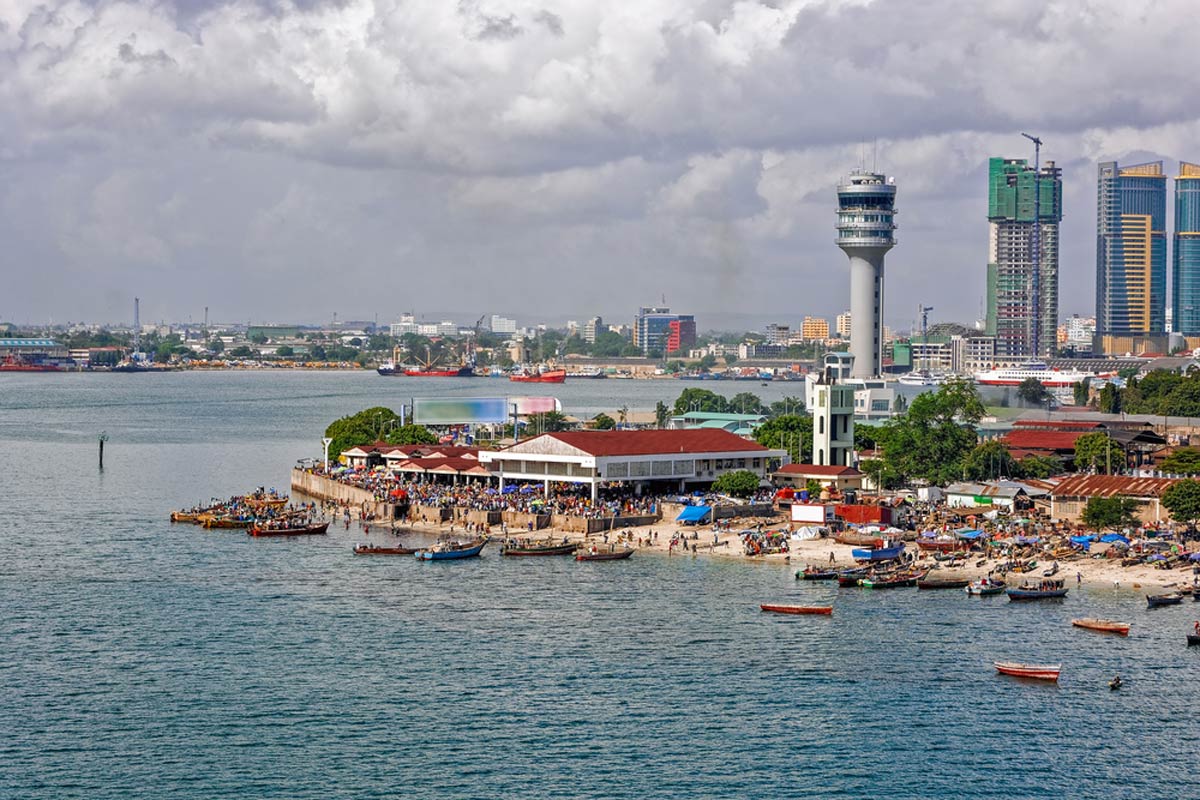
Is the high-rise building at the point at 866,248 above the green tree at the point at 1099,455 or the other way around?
above

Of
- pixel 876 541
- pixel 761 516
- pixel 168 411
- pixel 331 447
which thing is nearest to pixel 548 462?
pixel 761 516

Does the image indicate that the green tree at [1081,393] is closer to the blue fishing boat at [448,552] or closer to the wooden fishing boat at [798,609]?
the blue fishing boat at [448,552]

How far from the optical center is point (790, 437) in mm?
67625

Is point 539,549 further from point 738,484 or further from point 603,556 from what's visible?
point 738,484

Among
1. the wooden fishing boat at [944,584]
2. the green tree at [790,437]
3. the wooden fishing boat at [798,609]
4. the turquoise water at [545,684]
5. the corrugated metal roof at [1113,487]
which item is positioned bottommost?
the turquoise water at [545,684]

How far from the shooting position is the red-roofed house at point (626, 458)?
5569 centimetres

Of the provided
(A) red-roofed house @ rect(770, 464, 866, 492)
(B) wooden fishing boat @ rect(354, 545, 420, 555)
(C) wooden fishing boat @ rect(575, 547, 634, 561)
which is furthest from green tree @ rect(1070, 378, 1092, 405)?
(B) wooden fishing boat @ rect(354, 545, 420, 555)

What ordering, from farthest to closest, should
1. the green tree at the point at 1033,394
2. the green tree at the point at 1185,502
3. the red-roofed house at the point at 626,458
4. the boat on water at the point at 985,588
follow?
the green tree at the point at 1033,394 → the red-roofed house at the point at 626,458 → the green tree at the point at 1185,502 → the boat on water at the point at 985,588

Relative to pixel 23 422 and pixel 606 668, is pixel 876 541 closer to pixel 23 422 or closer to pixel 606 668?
pixel 606 668

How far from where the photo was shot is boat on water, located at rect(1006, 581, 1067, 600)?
1619 inches

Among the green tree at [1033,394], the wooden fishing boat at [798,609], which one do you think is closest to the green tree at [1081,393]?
the green tree at [1033,394]

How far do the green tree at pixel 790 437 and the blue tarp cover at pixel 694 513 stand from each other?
12803 mm

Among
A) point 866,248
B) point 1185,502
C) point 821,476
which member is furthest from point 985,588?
point 866,248

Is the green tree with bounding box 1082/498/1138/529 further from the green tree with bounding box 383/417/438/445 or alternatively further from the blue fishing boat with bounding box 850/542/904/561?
the green tree with bounding box 383/417/438/445
